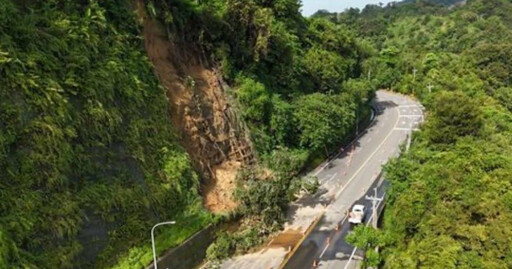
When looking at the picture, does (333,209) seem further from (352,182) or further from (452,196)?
(452,196)

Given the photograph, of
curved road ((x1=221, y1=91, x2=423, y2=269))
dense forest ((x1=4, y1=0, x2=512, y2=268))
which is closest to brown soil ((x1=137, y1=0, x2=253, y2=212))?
dense forest ((x1=4, y1=0, x2=512, y2=268))

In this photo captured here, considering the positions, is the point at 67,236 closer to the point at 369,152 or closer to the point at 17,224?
the point at 17,224

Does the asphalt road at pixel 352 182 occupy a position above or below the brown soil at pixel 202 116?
below

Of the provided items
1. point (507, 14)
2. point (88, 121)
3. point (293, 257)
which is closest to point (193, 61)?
point (88, 121)

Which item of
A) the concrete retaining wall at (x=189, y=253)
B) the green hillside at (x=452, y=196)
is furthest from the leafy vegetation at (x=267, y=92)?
the green hillside at (x=452, y=196)

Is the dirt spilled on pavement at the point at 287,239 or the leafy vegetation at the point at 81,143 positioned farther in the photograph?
the dirt spilled on pavement at the point at 287,239

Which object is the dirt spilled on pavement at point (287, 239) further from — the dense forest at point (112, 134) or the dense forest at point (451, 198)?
the dense forest at point (451, 198)
